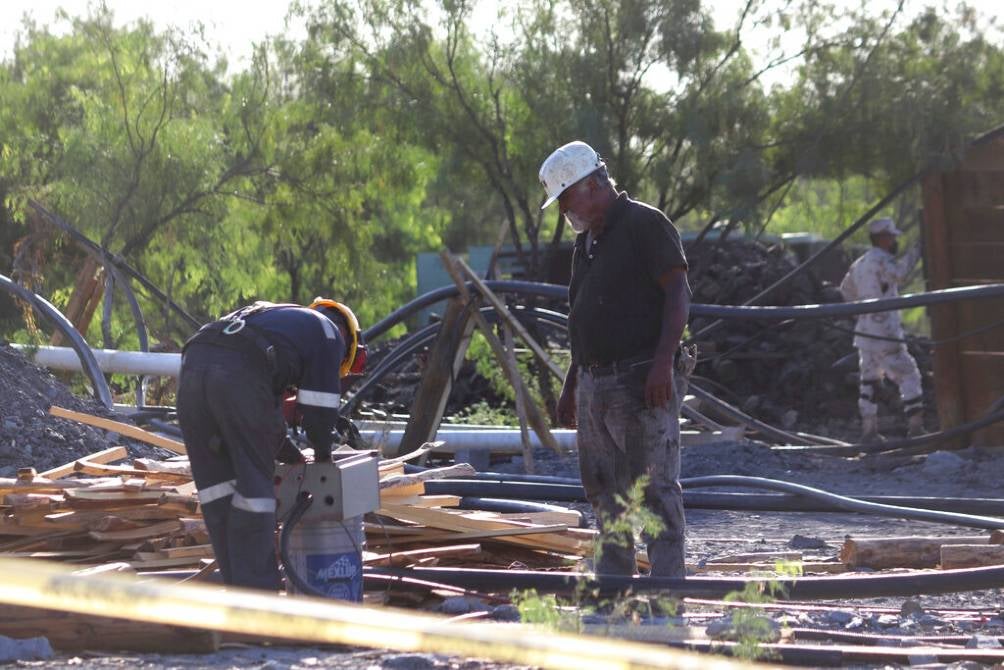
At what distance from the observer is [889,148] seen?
62.7 feet

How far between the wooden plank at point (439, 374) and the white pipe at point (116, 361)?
255 centimetres

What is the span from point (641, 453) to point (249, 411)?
1656 millimetres

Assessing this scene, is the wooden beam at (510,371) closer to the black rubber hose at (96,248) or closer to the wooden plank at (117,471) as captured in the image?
the wooden plank at (117,471)

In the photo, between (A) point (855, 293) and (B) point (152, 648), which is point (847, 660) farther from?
(A) point (855, 293)

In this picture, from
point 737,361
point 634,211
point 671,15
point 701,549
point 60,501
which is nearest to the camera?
point 634,211

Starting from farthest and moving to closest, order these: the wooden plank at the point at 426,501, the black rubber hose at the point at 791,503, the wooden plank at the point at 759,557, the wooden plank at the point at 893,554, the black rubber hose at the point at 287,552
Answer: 1. the black rubber hose at the point at 791,503
2. the wooden plank at the point at 759,557
3. the wooden plank at the point at 893,554
4. the wooden plank at the point at 426,501
5. the black rubber hose at the point at 287,552

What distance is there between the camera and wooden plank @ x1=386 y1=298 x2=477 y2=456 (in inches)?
451

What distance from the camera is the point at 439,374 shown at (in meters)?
11.6

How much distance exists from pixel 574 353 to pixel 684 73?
13349mm

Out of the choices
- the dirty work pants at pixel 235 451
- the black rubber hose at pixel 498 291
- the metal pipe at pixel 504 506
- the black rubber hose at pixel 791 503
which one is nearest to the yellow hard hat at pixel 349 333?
the dirty work pants at pixel 235 451

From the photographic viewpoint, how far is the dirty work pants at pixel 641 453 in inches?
254

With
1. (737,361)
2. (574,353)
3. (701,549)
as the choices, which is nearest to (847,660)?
(574,353)

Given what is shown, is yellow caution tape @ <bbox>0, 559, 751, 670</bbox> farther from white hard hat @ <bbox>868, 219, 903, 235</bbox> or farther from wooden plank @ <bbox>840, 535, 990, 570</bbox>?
white hard hat @ <bbox>868, 219, 903, 235</bbox>

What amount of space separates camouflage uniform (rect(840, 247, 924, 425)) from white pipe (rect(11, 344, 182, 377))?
629 centimetres
